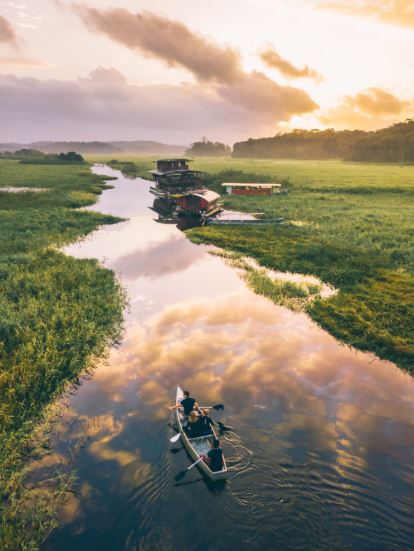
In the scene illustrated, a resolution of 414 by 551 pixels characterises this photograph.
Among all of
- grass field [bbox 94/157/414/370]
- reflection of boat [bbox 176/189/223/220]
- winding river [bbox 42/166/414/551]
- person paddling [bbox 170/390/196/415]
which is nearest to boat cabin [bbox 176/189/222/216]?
reflection of boat [bbox 176/189/223/220]

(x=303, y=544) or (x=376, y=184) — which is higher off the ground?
(x=376, y=184)

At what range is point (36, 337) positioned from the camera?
59.6 feet

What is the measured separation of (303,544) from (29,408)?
1064 centimetres

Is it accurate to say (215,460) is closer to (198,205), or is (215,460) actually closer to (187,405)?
(187,405)

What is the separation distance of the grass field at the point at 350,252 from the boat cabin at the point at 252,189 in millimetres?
5768

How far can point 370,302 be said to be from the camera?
2303 centimetres

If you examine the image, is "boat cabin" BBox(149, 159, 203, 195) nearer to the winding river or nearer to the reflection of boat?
the reflection of boat

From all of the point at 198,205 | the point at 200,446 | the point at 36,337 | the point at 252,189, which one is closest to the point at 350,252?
the point at 200,446

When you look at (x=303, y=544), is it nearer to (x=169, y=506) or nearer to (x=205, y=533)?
(x=205, y=533)

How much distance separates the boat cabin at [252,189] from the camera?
243 feet

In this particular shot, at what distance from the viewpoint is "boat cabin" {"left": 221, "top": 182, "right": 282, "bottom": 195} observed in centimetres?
7400

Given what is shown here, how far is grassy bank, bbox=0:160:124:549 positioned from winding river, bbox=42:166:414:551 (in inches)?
39.3

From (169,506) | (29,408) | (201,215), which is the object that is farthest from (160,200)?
(169,506)

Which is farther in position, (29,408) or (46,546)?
(29,408)
